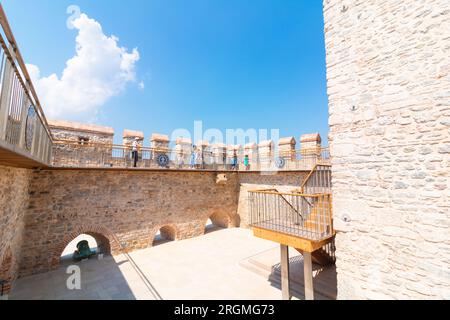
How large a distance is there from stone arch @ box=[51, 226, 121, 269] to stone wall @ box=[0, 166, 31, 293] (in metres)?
1.16

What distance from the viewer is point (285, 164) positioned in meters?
11.8

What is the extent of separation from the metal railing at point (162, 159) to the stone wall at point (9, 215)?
221 centimetres

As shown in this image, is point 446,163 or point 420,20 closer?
point 446,163

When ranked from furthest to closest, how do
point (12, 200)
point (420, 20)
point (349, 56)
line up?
point (12, 200) < point (349, 56) < point (420, 20)

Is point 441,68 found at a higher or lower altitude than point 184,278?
higher

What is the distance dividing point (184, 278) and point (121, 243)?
13.9 feet

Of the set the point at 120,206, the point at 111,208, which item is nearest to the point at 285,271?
the point at 120,206

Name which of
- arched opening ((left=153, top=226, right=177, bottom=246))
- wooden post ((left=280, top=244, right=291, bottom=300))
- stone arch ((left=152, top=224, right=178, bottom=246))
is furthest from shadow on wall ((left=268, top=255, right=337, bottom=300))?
arched opening ((left=153, top=226, right=177, bottom=246))

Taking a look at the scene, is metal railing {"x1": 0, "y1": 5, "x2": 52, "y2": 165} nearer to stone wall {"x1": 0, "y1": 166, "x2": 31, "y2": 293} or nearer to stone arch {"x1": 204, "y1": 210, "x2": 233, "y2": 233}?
stone wall {"x1": 0, "y1": 166, "x2": 31, "y2": 293}

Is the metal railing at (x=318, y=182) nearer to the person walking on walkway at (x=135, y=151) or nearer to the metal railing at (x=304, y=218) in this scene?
the metal railing at (x=304, y=218)

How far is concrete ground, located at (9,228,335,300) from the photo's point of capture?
21.5 ft
